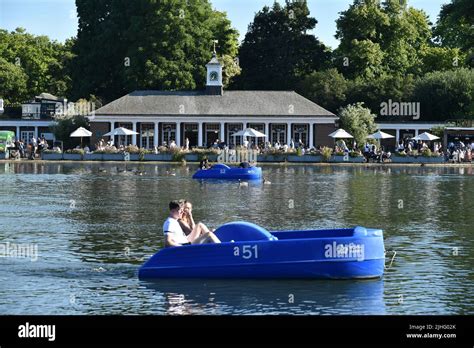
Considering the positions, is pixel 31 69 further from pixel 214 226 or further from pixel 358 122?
pixel 214 226

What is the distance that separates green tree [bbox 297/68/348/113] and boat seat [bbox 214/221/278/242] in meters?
77.6

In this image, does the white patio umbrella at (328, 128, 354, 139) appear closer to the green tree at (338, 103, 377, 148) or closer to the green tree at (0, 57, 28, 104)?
the green tree at (338, 103, 377, 148)

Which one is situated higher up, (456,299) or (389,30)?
(389,30)

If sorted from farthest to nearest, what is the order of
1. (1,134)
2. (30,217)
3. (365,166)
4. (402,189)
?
(1,134) → (365,166) → (402,189) → (30,217)

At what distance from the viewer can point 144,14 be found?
340 ft

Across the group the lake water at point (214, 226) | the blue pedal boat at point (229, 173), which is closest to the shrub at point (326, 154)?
the lake water at point (214, 226)

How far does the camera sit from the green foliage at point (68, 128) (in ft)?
306

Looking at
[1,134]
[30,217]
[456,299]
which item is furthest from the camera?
[1,134]

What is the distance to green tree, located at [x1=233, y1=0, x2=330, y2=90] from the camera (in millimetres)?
110312

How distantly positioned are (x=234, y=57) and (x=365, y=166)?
3974 centimetres

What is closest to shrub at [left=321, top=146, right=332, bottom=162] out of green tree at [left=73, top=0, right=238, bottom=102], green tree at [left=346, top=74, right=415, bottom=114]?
green tree at [left=346, top=74, right=415, bottom=114]

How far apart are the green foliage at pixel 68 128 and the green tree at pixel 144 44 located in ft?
32.2
